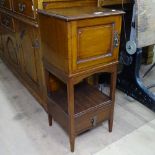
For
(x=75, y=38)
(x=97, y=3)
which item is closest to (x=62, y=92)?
(x=75, y=38)

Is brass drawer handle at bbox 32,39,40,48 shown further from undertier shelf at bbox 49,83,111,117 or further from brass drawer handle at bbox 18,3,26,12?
undertier shelf at bbox 49,83,111,117

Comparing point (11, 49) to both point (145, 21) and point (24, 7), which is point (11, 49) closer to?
point (24, 7)

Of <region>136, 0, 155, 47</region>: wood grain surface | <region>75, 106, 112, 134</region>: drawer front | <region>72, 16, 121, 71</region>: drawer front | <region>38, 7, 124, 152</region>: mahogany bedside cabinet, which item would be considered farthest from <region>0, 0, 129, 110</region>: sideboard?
<region>75, 106, 112, 134</region>: drawer front

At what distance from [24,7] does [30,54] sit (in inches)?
15.1

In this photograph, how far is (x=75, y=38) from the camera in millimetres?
1101

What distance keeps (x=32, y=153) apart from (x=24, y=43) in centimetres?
91

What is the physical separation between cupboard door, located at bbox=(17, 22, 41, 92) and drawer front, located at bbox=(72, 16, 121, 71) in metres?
0.50

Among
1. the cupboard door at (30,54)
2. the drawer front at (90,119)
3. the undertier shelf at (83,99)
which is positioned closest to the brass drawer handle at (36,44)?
the cupboard door at (30,54)

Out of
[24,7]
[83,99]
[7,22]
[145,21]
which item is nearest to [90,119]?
[83,99]

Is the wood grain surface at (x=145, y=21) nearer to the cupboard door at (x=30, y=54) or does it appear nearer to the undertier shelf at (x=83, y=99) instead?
the undertier shelf at (x=83, y=99)

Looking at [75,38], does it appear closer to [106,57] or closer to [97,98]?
[106,57]

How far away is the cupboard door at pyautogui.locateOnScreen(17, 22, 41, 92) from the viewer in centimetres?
161

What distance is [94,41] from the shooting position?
1.19 m

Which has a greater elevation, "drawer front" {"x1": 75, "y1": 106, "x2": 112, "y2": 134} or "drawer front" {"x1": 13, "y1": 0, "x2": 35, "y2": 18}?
"drawer front" {"x1": 13, "y1": 0, "x2": 35, "y2": 18}
